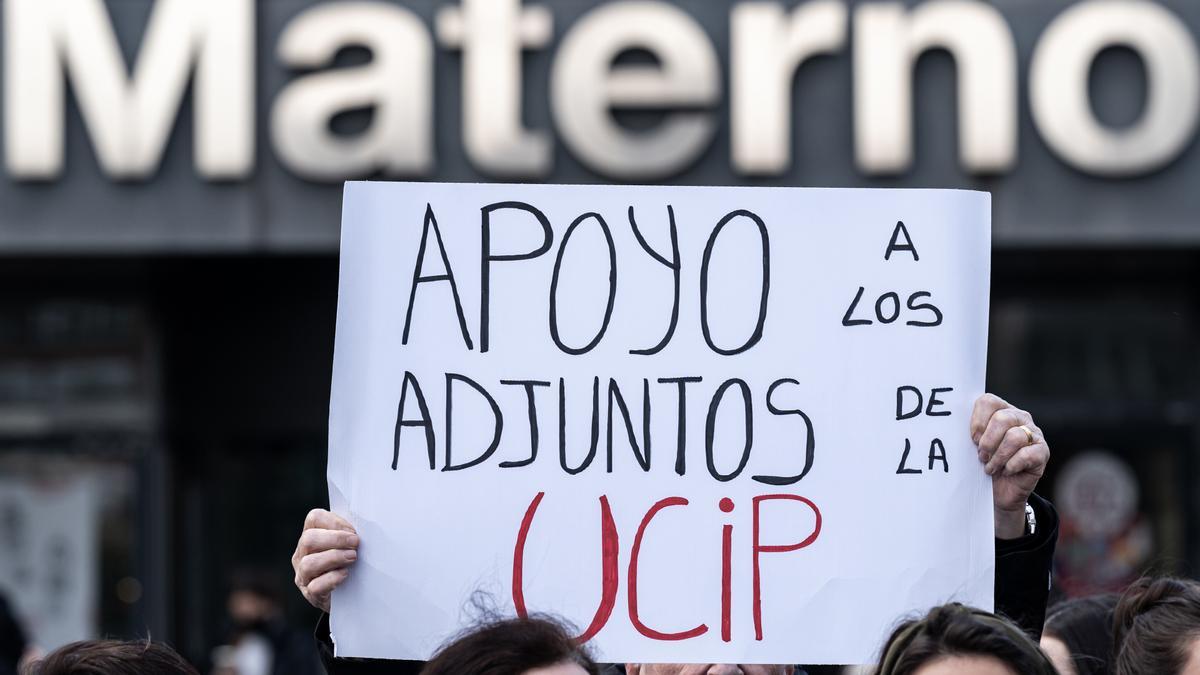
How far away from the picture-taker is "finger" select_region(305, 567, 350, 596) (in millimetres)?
2396

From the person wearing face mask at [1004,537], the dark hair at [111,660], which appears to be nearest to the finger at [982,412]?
the person wearing face mask at [1004,537]

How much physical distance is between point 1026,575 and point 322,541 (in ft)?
3.46

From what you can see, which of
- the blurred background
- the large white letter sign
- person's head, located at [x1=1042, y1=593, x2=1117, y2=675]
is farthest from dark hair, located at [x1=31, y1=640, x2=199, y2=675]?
the large white letter sign

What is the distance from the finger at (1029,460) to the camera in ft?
7.84

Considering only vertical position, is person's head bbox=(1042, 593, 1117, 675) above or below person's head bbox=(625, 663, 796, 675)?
below

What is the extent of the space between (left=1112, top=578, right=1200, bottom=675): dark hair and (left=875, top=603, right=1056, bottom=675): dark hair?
696 millimetres

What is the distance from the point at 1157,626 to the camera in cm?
285

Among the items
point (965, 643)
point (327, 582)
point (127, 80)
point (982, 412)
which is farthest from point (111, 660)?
point (127, 80)

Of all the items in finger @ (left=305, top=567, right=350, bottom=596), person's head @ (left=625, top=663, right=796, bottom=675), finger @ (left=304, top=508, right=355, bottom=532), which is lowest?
person's head @ (left=625, top=663, right=796, bottom=675)

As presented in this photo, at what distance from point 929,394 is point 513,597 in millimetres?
685

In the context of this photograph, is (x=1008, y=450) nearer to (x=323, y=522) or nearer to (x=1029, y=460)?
(x=1029, y=460)

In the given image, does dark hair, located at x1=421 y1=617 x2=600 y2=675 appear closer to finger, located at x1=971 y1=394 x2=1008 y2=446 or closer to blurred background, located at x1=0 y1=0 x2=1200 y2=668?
finger, located at x1=971 y1=394 x2=1008 y2=446

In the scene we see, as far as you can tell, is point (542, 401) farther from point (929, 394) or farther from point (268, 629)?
point (268, 629)

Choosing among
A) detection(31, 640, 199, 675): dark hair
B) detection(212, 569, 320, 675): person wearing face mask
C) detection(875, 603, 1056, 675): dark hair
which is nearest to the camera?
detection(875, 603, 1056, 675): dark hair
